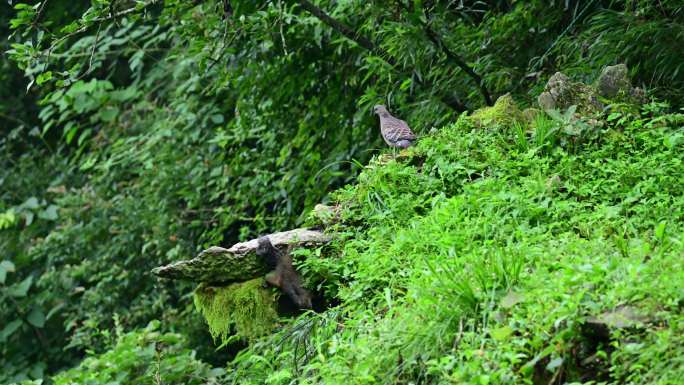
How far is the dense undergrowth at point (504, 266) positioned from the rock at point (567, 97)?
151 mm

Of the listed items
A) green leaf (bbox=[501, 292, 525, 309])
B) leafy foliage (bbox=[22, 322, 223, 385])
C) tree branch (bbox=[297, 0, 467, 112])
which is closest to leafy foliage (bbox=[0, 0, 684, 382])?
tree branch (bbox=[297, 0, 467, 112])

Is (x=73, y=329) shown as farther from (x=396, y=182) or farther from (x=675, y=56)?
(x=675, y=56)

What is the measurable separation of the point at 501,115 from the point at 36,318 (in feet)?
21.3

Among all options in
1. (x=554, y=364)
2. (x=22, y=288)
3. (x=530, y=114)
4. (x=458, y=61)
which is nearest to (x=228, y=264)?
(x=530, y=114)

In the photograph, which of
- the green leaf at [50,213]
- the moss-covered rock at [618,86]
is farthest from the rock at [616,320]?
the green leaf at [50,213]

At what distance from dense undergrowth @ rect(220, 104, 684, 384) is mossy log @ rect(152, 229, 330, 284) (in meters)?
0.19

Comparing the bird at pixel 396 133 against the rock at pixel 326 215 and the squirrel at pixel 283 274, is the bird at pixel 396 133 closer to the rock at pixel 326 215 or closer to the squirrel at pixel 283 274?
the rock at pixel 326 215

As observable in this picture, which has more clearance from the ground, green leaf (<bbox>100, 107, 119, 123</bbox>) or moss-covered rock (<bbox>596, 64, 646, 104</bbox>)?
moss-covered rock (<bbox>596, 64, 646, 104</bbox>)

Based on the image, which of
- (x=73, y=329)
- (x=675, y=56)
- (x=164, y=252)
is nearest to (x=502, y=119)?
(x=675, y=56)

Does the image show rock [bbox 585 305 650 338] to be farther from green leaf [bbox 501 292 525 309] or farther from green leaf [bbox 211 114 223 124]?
green leaf [bbox 211 114 223 124]

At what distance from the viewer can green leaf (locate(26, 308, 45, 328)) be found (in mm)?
10391

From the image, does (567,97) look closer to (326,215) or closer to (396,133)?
(396,133)

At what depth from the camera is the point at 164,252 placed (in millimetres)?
9336

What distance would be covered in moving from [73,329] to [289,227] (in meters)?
3.65
